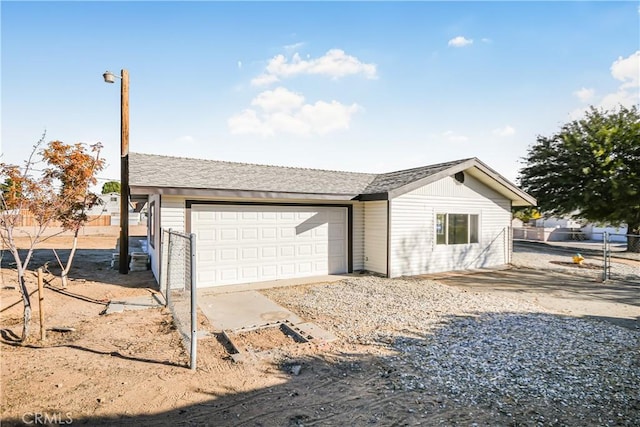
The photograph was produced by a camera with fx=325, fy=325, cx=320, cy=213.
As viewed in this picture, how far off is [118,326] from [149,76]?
8877mm

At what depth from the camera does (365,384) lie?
12.4 feet

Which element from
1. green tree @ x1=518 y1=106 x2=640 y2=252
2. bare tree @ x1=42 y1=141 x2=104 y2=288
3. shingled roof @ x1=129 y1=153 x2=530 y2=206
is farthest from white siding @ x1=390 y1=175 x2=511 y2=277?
bare tree @ x1=42 y1=141 x2=104 y2=288

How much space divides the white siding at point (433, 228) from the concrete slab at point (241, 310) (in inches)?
184

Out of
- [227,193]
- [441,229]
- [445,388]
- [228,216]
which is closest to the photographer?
[445,388]

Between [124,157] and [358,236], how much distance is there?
792cm

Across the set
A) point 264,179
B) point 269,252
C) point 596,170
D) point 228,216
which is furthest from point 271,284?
point 596,170

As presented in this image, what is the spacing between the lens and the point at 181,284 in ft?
27.4

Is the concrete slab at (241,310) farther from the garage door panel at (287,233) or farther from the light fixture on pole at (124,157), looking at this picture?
the light fixture on pole at (124,157)

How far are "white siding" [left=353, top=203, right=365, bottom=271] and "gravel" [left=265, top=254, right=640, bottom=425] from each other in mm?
2985

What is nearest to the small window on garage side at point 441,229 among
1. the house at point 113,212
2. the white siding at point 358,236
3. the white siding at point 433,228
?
the white siding at point 433,228

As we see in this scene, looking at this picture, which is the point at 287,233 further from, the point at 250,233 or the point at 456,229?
the point at 456,229

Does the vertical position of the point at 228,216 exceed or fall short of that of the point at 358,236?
it exceeds it

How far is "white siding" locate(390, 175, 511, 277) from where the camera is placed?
10.5 metres

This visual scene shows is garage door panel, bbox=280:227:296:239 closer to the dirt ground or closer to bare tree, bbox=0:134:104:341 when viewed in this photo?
the dirt ground
